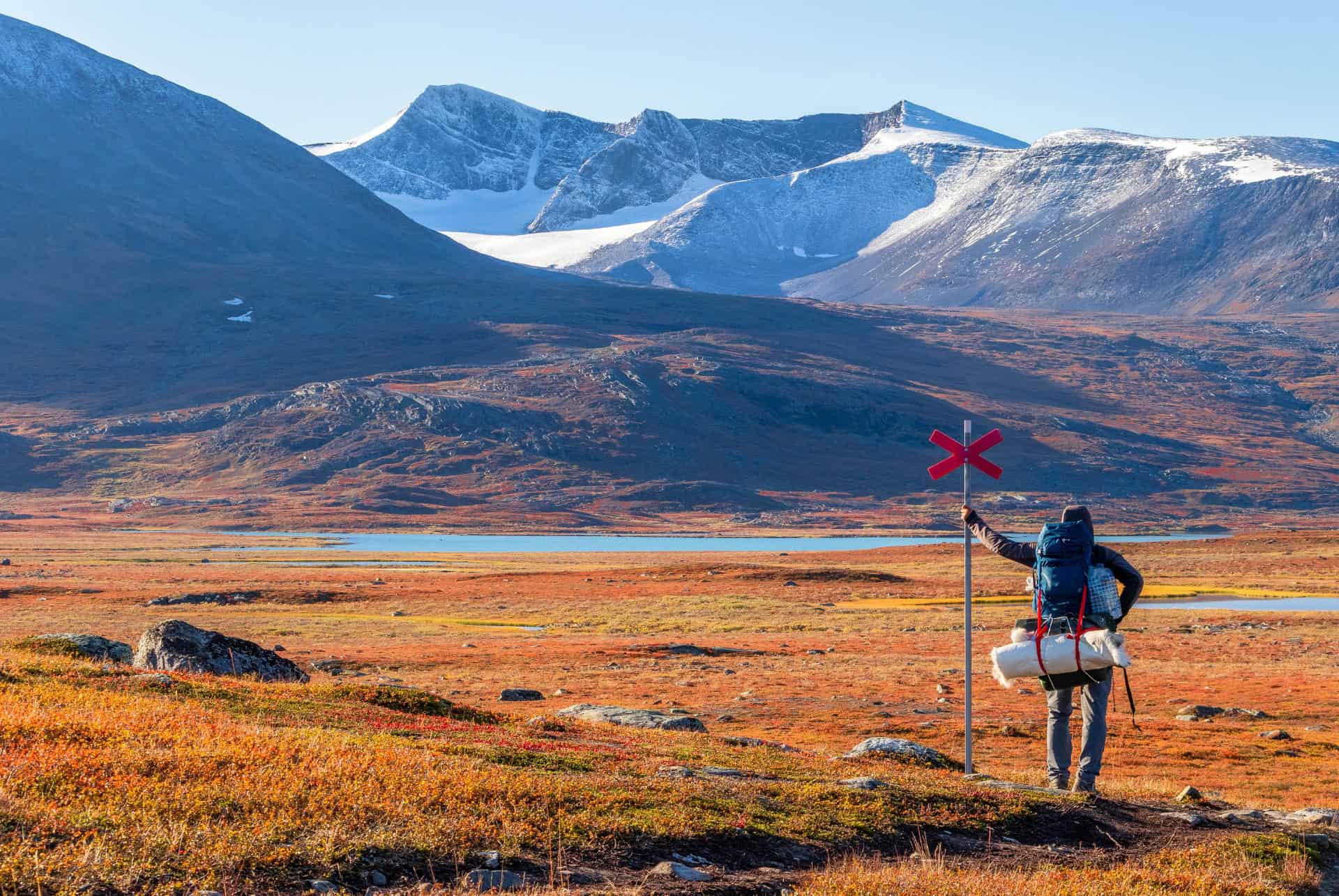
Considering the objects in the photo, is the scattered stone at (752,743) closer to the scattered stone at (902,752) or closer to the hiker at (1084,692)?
the scattered stone at (902,752)

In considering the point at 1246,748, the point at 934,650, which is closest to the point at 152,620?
the point at 934,650

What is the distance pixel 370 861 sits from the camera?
10.5 m

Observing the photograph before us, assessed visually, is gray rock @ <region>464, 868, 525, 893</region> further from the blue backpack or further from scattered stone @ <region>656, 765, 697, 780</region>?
the blue backpack

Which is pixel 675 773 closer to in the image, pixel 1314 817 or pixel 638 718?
pixel 1314 817

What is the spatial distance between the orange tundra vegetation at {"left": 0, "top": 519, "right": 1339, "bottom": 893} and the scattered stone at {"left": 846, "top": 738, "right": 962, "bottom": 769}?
1.00 m

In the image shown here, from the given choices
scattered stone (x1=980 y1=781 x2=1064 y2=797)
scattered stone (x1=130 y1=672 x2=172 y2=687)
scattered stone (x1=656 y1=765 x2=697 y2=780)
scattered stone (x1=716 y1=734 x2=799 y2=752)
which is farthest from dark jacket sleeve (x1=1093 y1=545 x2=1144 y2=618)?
scattered stone (x1=130 y1=672 x2=172 y2=687)

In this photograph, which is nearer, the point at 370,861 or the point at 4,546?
the point at 370,861

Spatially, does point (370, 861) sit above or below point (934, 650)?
above

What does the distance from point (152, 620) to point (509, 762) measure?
47336 millimetres

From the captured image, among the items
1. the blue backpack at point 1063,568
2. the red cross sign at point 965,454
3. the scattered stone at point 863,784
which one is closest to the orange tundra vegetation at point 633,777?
the scattered stone at point 863,784

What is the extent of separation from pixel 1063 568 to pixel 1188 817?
10.6 feet

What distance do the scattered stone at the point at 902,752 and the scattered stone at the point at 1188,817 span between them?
4.61 m

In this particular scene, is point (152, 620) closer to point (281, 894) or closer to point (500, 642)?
point (500, 642)

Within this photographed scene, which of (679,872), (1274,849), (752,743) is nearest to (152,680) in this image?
(752,743)
